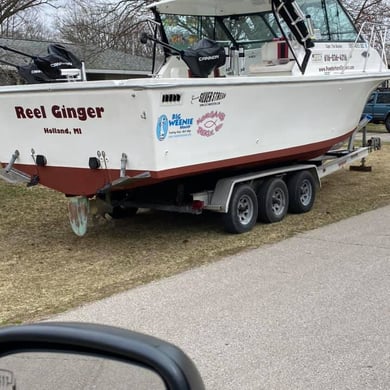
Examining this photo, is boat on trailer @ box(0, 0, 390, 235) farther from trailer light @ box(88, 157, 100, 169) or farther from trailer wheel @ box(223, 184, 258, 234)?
trailer wheel @ box(223, 184, 258, 234)

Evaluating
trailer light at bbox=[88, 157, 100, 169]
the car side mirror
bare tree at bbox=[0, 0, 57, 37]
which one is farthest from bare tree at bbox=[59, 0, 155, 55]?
the car side mirror

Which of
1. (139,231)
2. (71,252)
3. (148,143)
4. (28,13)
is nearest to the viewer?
(148,143)

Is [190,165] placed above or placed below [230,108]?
below

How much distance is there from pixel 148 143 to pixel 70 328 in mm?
4582

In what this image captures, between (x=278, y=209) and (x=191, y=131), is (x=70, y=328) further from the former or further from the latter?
(x=278, y=209)

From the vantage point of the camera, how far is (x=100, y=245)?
7.51 meters

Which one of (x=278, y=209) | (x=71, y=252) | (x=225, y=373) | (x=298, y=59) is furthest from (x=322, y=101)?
(x=225, y=373)

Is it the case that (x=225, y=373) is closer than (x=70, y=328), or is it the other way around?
(x=70, y=328)

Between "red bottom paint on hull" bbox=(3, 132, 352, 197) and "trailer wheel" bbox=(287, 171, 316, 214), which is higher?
"red bottom paint on hull" bbox=(3, 132, 352, 197)

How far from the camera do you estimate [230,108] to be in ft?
23.2

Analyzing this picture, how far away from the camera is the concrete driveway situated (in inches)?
154

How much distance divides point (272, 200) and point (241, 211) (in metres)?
0.70

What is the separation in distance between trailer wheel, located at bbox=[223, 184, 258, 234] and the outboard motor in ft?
5.19

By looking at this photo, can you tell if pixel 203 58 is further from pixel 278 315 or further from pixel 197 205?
pixel 278 315
